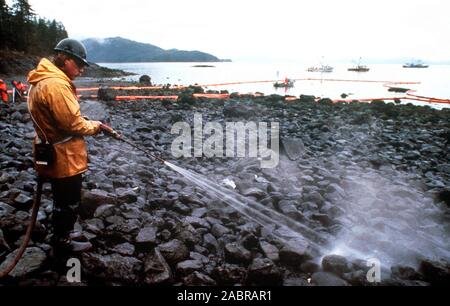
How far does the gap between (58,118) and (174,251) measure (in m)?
2.33

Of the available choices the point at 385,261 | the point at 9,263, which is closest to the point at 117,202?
the point at 9,263

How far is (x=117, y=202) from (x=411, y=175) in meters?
8.30

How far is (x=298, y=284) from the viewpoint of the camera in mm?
4090

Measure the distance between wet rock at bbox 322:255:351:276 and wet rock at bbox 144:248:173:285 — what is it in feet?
7.10

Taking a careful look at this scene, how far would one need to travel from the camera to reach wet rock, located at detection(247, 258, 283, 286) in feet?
13.4

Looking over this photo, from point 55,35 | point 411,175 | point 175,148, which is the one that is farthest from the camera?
point 55,35

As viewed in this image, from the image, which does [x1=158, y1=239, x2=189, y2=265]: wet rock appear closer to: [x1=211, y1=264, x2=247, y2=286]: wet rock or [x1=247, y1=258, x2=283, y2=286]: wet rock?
[x1=211, y1=264, x2=247, y2=286]: wet rock

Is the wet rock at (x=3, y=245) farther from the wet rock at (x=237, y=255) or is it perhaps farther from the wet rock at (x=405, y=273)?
the wet rock at (x=405, y=273)

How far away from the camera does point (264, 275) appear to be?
4082 millimetres

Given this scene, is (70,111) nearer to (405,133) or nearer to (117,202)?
(117,202)

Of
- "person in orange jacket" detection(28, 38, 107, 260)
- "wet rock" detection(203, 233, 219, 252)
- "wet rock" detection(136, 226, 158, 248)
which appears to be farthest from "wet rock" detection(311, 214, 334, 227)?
"person in orange jacket" detection(28, 38, 107, 260)

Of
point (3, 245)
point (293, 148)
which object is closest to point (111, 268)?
point (3, 245)

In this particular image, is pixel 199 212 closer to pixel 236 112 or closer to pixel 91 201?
pixel 91 201
